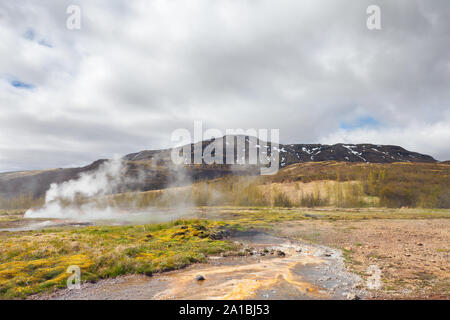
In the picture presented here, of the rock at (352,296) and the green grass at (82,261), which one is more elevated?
the rock at (352,296)

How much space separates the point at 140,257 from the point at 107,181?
16335 cm

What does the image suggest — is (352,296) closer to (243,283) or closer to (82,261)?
(243,283)

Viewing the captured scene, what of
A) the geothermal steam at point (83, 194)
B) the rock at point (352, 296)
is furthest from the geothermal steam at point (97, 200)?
the rock at point (352, 296)

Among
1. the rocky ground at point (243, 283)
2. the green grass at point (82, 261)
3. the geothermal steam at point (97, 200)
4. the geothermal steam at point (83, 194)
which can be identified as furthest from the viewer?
the geothermal steam at point (83, 194)

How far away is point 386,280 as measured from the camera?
10.2 m

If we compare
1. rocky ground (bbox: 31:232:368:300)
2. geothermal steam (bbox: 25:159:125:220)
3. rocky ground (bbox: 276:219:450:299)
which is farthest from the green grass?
geothermal steam (bbox: 25:159:125:220)

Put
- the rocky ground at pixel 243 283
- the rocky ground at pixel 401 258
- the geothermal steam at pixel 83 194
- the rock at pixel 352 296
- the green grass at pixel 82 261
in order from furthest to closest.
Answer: the geothermal steam at pixel 83 194, the green grass at pixel 82 261, the rocky ground at pixel 401 258, the rocky ground at pixel 243 283, the rock at pixel 352 296

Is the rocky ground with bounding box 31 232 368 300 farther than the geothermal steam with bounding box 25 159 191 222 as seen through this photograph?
No

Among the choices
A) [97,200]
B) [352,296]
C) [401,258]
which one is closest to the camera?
[352,296]

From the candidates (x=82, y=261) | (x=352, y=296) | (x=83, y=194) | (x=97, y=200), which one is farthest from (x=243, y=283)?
(x=83, y=194)

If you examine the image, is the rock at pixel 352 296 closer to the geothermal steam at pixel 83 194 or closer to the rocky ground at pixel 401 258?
the rocky ground at pixel 401 258

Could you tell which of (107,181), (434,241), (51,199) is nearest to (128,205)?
(51,199)

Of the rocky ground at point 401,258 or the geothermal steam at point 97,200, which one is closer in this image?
the rocky ground at point 401,258

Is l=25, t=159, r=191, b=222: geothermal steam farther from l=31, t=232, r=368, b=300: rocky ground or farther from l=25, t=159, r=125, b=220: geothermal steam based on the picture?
l=31, t=232, r=368, b=300: rocky ground
